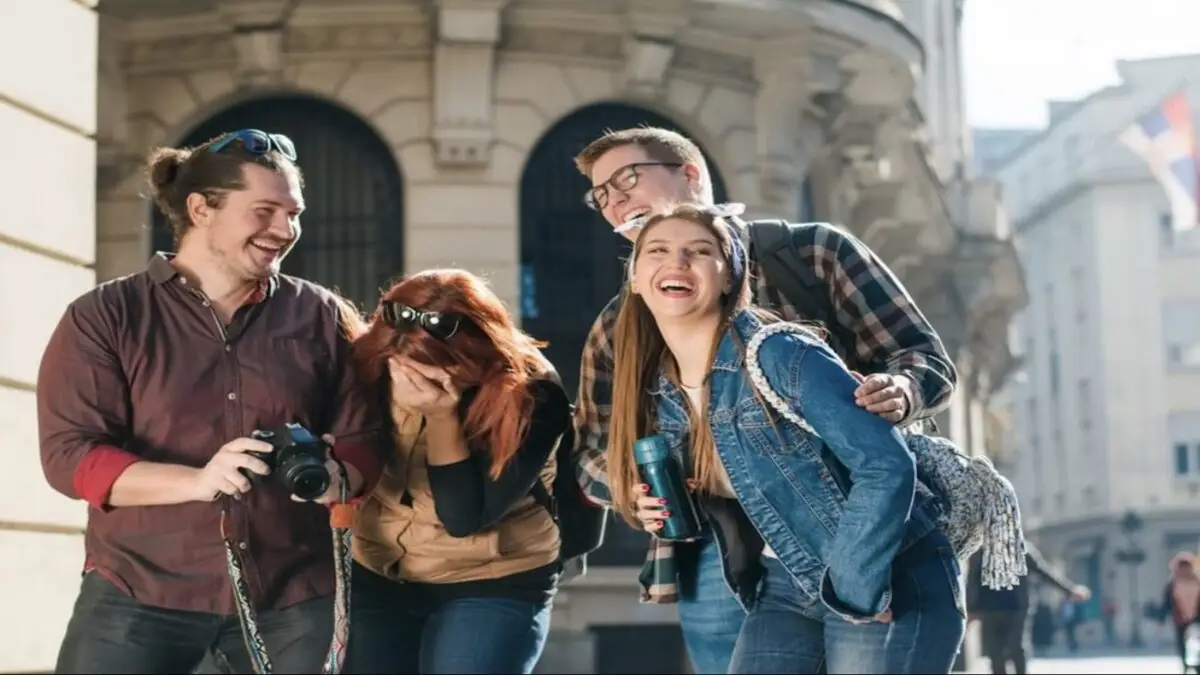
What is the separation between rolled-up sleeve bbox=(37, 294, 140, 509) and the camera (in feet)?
15.9

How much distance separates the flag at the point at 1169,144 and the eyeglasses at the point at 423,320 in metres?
37.7

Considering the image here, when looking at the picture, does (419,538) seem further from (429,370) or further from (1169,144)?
(1169,144)

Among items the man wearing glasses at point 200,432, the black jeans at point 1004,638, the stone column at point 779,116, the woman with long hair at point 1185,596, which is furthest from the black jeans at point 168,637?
the woman with long hair at point 1185,596

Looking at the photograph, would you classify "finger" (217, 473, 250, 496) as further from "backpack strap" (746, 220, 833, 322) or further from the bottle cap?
"backpack strap" (746, 220, 833, 322)

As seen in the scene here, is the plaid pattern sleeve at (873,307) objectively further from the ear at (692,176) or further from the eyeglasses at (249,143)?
the eyeglasses at (249,143)

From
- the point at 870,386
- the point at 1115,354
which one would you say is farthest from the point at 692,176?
the point at 1115,354

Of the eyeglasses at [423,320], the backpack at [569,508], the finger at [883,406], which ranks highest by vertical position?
the eyeglasses at [423,320]

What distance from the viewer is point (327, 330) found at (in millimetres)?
5301

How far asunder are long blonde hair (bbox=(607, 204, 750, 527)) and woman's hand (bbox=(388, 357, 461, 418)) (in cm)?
63

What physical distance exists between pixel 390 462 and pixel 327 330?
0.44 metres

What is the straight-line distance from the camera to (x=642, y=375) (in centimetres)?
480

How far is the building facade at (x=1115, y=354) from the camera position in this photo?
6756cm

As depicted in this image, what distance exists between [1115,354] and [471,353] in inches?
2658

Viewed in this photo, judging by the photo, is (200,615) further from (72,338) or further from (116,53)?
(116,53)
